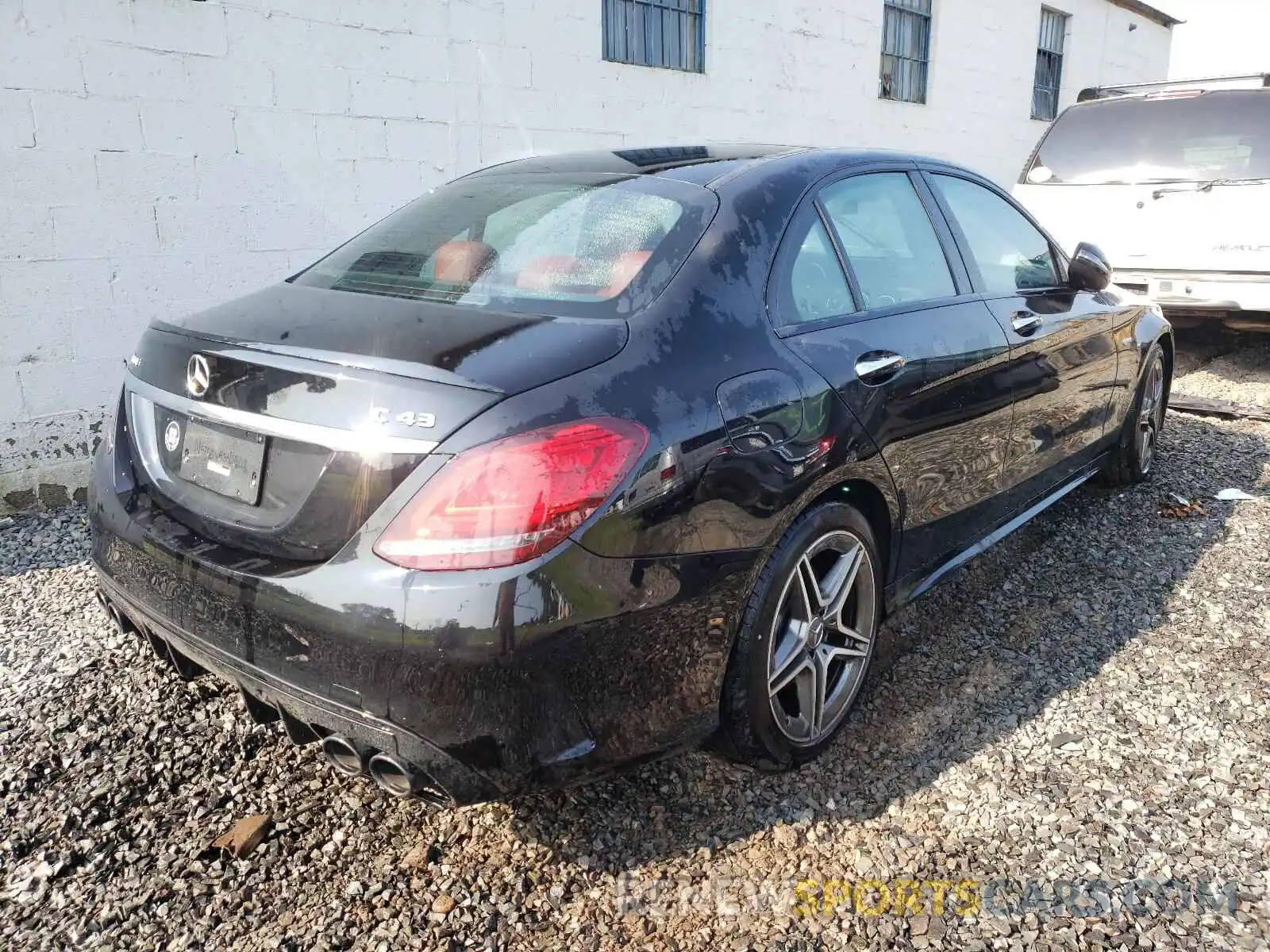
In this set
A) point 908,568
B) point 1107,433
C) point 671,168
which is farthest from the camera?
point 1107,433

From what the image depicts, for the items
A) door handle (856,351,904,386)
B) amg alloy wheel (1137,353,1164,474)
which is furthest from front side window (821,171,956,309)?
amg alloy wheel (1137,353,1164,474)

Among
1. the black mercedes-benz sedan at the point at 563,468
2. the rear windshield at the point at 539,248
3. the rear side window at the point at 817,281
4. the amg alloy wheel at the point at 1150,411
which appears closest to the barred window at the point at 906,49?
the amg alloy wheel at the point at 1150,411

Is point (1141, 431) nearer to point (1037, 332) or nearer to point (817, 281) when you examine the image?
point (1037, 332)

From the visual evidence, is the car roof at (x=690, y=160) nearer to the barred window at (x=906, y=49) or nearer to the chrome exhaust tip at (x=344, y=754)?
the chrome exhaust tip at (x=344, y=754)

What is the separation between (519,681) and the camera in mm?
1799

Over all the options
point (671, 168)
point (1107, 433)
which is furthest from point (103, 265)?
point (1107, 433)

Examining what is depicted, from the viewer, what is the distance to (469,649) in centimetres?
176

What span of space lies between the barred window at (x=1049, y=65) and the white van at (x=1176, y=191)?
5532mm

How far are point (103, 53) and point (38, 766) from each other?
11.5 ft

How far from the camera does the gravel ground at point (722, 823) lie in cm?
204

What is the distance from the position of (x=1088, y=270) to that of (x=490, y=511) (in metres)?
3.08

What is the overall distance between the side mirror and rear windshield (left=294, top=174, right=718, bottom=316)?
6.97ft

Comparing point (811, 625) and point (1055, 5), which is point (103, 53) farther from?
point (1055, 5)

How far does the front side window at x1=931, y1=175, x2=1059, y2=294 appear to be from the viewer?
11.0 feet
